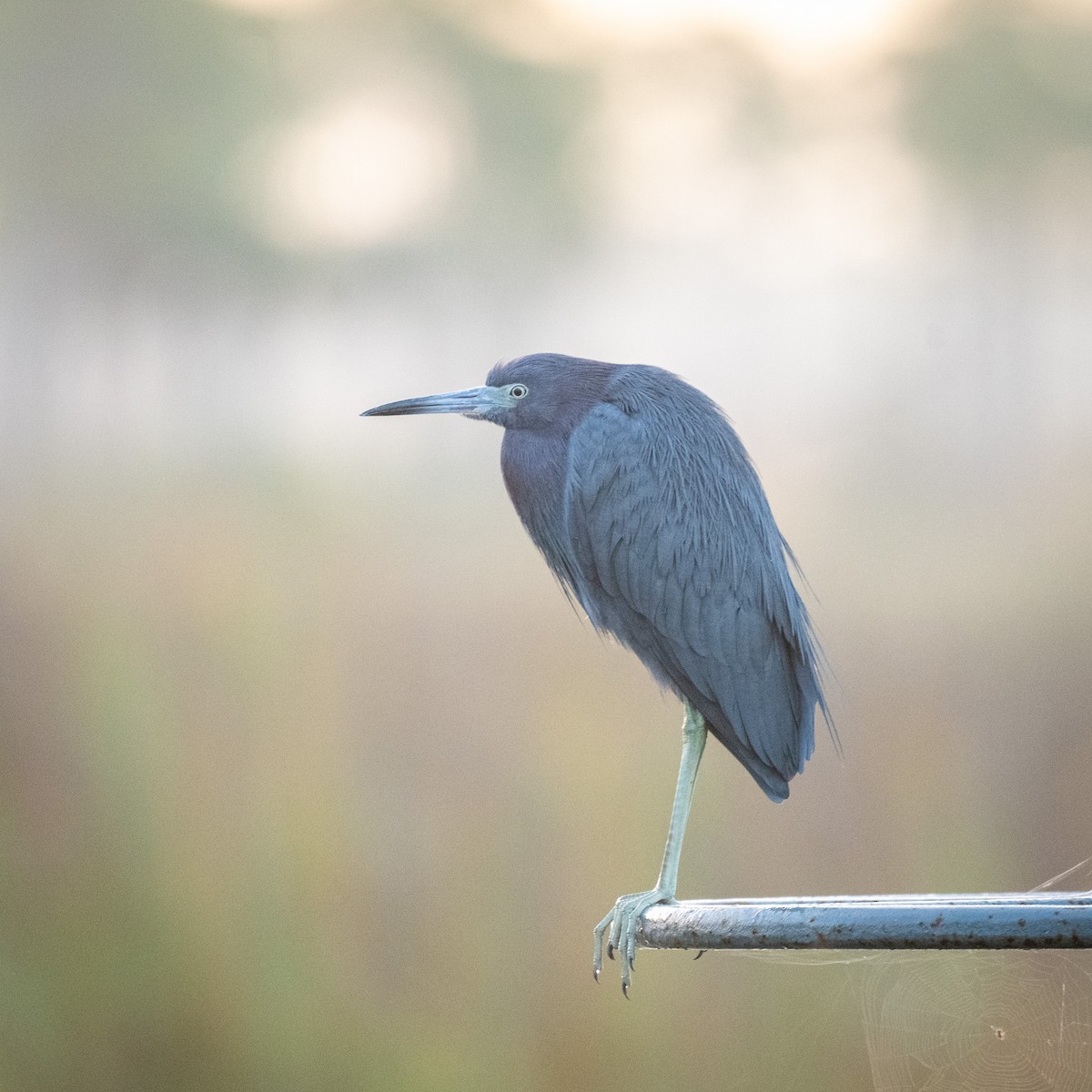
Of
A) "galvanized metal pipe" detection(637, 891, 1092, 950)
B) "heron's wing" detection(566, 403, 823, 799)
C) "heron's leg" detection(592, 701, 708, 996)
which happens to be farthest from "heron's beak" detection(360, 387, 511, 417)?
"galvanized metal pipe" detection(637, 891, 1092, 950)

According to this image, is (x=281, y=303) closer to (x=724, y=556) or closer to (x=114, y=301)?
(x=114, y=301)

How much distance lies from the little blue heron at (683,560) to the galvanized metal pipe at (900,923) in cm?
60

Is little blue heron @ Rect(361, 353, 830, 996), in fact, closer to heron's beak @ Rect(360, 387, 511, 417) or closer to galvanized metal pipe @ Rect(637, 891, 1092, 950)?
heron's beak @ Rect(360, 387, 511, 417)

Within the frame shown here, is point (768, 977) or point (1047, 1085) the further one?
point (768, 977)

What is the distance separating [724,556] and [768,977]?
6.81 feet

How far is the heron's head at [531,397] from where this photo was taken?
79.4 inches

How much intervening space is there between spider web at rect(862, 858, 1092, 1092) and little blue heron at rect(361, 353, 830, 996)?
0.50 m

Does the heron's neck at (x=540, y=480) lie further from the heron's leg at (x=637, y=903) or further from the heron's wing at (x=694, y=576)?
the heron's leg at (x=637, y=903)

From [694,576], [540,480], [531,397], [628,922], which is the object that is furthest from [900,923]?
[531,397]

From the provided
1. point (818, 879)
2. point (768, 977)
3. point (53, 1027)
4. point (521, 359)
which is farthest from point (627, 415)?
point (53, 1027)

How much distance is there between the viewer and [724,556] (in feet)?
6.25

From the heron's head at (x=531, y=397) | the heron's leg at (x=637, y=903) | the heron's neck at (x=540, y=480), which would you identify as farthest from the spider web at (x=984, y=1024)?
the heron's head at (x=531, y=397)

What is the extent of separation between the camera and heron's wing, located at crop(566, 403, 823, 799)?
1.87m

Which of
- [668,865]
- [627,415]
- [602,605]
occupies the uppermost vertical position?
[627,415]
